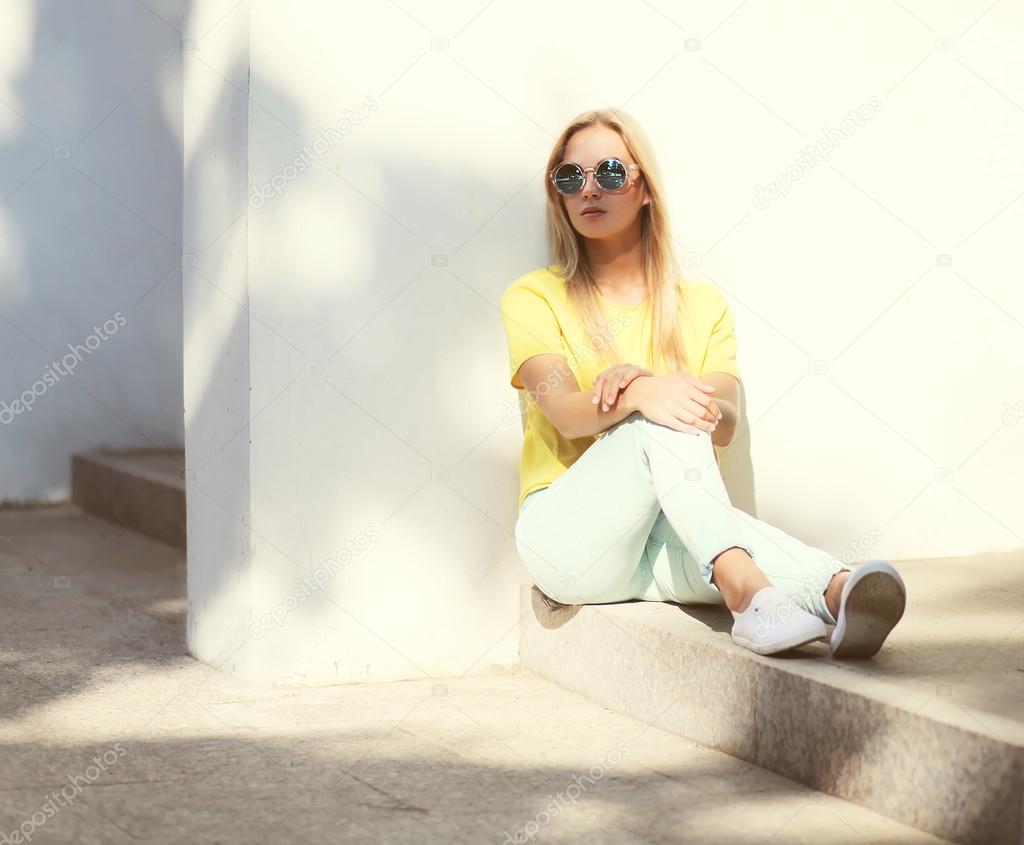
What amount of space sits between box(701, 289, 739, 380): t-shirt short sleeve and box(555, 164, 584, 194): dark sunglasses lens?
0.40m

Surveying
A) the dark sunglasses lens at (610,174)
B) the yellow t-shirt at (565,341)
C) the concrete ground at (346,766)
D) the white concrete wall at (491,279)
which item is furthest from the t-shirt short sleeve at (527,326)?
the concrete ground at (346,766)

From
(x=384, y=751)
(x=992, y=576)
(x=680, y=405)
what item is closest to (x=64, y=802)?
(x=384, y=751)

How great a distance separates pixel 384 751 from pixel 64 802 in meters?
0.55

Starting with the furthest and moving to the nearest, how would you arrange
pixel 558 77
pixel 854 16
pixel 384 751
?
pixel 854 16 → pixel 558 77 → pixel 384 751

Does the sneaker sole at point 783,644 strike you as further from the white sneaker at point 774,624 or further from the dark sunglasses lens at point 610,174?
the dark sunglasses lens at point 610,174

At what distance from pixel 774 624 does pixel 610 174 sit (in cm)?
105

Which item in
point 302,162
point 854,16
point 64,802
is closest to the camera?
point 64,802

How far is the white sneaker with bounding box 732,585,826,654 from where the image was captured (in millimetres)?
2385

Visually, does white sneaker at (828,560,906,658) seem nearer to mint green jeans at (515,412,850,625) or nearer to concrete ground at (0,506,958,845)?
mint green jeans at (515,412,850,625)

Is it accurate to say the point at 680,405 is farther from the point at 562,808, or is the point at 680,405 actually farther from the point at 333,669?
the point at 333,669

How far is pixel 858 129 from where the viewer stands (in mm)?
3477

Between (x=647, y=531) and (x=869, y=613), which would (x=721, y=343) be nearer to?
(x=647, y=531)

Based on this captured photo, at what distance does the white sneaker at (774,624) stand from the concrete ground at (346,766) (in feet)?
0.69

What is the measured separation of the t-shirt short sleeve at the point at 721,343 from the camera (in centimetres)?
302
